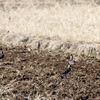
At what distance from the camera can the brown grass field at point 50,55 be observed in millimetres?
7688

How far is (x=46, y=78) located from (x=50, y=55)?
2.68 metres

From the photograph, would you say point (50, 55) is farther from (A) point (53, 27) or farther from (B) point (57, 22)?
(B) point (57, 22)

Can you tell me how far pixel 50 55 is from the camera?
11.2 meters

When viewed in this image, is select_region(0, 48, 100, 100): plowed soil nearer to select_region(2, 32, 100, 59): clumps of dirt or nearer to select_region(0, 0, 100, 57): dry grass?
select_region(2, 32, 100, 59): clumps of dirt

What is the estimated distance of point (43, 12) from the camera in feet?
67.4

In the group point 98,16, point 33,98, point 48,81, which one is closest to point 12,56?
point 48,81

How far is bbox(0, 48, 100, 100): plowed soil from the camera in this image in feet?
24.5

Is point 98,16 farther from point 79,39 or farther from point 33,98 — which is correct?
point 33,98

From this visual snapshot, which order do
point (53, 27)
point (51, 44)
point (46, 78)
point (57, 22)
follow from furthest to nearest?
point (57, 22)
point (53, 27)
point (51, 44)
point (46, 78)

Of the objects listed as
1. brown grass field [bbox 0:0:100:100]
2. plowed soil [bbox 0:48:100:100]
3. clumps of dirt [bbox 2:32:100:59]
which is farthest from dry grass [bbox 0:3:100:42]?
plowed soil [bbox 0:48:100:100]

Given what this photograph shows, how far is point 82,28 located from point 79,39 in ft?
7.58

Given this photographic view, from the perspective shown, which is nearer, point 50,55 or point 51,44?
point 50,55

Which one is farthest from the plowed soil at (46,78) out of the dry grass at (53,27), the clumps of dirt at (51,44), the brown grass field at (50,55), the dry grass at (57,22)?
the dry grass at (57,22)

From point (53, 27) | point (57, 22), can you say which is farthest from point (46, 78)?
point (57, 22)
